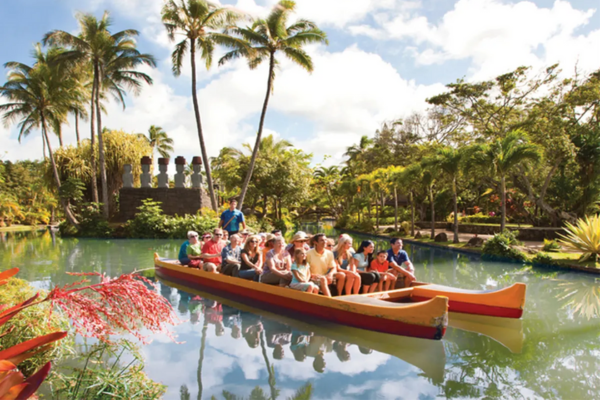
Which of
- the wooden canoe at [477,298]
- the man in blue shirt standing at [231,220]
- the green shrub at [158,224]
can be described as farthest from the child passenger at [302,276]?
the green shrub at [158,224]

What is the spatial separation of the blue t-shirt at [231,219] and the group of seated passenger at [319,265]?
7.27 feet

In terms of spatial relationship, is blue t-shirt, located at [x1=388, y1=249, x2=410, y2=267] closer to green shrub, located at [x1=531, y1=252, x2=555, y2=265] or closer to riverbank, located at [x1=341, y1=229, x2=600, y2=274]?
riverbank, located at [x1=341, y1=229, x2=600, y2=274]

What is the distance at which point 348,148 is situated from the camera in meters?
40.9

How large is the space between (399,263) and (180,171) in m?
17.0

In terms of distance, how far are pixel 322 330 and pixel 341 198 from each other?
89.4ft

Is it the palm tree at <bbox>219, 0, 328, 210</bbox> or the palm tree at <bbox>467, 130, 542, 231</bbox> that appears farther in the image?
the palm tree at <bbox>219, 0, 328, 210</bbox>

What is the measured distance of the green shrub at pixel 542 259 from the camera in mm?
11984

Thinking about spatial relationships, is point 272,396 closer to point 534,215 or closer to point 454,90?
point 454,90

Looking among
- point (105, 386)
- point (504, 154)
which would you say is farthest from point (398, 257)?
point (504, 154)

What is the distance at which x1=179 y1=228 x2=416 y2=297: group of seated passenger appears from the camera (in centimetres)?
643

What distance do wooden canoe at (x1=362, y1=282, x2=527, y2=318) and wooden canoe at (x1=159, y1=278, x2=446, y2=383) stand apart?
0.63 meters

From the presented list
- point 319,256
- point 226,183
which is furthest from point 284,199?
point 319,256

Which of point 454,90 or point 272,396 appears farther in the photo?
point 454,90

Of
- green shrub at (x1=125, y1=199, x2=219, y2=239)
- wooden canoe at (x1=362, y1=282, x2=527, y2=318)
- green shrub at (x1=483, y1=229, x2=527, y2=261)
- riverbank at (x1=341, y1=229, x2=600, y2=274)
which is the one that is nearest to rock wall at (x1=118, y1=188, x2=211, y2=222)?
green shrub at (x1=125, y1=199, x2=219, y2=239)
